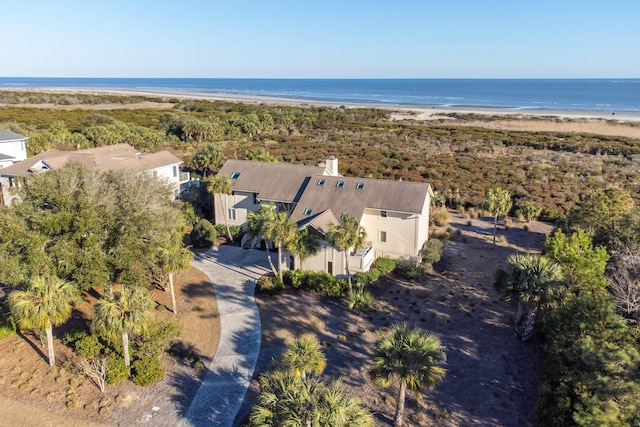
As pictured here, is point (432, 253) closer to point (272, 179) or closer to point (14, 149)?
point (272, 179)

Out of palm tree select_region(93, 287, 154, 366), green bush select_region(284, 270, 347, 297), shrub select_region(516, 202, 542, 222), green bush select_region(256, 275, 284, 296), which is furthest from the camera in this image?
shrub select_region(516, 202, 542, 222)

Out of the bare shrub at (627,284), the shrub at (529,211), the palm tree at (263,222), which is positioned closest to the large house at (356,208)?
the palm tree at (263,222)

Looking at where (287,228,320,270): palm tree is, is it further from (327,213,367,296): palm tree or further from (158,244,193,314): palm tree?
(158,244,193,314): palm tree

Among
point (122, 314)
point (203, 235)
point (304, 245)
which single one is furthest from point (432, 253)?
point (122, 314)

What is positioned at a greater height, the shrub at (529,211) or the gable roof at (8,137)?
the gable roof at (8,137)

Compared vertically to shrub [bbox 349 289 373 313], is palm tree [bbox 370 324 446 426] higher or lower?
higher

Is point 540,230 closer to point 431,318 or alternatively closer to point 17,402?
point 431,318

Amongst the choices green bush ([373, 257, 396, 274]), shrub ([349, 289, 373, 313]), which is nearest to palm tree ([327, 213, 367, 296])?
shrub ([349, 289, 373, 313])

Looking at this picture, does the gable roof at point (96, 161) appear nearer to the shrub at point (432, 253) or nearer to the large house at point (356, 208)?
the large house at point (356, 208)
